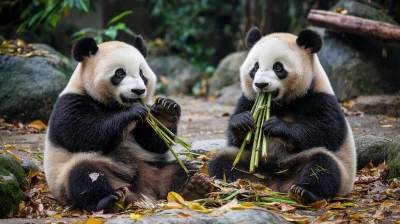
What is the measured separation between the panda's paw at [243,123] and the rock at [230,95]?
8.00 m

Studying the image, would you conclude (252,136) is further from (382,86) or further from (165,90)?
(165,90)

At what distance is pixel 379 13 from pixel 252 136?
684cm

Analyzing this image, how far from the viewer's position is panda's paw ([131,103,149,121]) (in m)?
5.65

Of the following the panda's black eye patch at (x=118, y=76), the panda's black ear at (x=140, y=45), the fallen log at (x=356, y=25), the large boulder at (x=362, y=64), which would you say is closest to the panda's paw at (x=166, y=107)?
the panda's black eye patch at (x=118, y=76)

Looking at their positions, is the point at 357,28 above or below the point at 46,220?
above

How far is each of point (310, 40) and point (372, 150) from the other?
193 centimetres

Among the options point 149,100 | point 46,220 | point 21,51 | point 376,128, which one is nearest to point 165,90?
point 21,51

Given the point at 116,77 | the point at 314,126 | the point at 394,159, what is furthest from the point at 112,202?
the point at 394,159

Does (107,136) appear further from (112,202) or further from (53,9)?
(53,9)

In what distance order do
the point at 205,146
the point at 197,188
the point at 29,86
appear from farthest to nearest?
the point at 29,86
the point at 205,146
the point at 197,188

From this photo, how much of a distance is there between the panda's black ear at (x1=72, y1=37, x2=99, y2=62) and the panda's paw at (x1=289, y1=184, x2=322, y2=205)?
235 cm

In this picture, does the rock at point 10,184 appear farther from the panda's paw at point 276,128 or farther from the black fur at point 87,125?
the panda's paw at point 276,128

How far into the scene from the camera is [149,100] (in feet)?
20.6

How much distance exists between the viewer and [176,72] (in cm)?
1728
